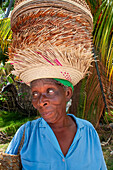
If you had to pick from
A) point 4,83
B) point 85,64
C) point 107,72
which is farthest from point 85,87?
point 4,83

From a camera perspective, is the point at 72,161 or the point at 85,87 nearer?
the point at 72,161

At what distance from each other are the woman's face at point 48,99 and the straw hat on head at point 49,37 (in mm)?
67

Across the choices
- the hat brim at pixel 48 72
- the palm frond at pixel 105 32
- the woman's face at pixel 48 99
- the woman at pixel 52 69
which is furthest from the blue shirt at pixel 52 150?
the palm frond at pixel 105 32

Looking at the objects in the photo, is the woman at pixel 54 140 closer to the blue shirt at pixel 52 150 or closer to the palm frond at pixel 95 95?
the blue shirt at pixel 52 150

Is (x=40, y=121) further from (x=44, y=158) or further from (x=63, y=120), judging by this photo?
(x=44, y=158)

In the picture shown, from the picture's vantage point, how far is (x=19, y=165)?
1168 mm

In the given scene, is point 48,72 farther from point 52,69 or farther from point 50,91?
point 50,91

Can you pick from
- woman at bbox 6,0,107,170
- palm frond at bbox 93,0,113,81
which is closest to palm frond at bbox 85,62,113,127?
palm frond at bbox 93,0,113,81

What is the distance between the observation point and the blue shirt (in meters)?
1.19

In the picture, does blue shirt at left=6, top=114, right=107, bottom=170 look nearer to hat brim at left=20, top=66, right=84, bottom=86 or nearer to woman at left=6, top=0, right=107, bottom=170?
woman at left=6, top=0, right=107, bottom=170

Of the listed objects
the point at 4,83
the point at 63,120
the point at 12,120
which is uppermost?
the point at 4,83

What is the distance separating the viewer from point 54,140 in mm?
1266

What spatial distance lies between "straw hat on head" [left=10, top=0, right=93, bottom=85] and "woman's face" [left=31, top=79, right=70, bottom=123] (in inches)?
2.6

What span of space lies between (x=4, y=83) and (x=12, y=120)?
1.25 metres
